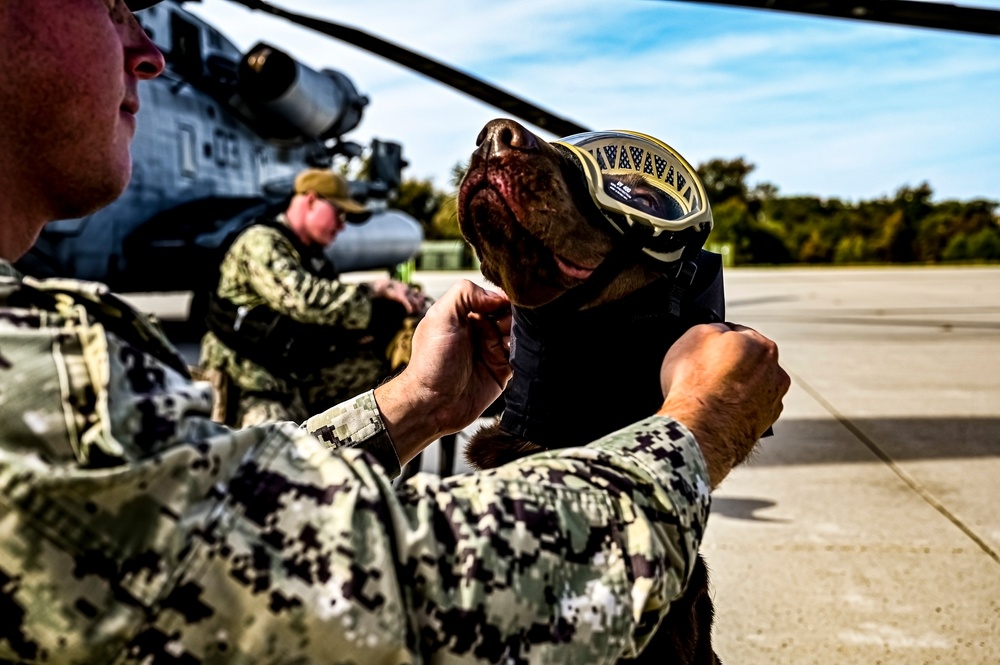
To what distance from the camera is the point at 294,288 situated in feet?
14.1

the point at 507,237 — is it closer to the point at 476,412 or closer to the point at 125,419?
the point at 476,412

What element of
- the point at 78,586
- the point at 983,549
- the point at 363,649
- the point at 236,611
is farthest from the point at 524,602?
the point at 983,549

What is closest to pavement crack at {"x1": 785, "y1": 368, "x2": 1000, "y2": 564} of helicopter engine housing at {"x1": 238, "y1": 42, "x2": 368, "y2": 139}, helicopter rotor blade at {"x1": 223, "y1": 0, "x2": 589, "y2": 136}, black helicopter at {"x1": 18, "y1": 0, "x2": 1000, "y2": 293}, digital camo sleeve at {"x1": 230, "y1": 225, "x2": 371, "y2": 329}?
helicopter rotor blade at {"x1": 223, "y1": 0, "x2": 589, "y2": 136}

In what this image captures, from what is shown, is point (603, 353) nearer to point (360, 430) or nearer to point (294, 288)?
point (360, 430)

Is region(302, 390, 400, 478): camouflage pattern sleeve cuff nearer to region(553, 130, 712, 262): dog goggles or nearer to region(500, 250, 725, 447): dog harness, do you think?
region(500, 250, 725, 447): dog harness

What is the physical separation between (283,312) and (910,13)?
2839 millimetres

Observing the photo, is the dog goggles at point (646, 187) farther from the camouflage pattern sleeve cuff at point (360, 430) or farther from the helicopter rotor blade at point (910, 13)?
the helicopter rotor blade at point (910, 13)

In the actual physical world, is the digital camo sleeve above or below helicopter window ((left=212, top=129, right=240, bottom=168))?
below

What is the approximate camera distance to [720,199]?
4284 cm

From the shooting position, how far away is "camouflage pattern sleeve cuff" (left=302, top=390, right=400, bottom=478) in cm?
162

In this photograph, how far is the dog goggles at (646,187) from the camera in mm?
1419

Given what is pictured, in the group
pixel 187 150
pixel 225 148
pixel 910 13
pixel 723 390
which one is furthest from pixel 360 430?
pixel 225 148

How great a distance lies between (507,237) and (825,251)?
1483 inches

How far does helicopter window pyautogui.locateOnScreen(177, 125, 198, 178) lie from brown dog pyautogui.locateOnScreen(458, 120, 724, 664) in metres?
8.68
